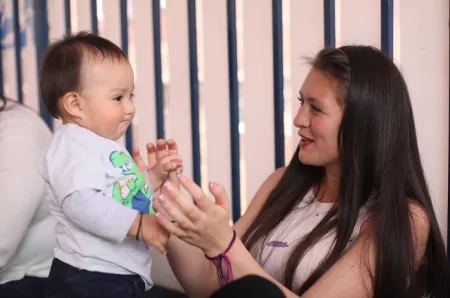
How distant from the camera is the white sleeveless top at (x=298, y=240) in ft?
4.22

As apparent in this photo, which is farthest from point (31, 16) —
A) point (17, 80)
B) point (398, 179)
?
point (398, 179)

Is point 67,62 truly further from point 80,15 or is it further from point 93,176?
point 80,15

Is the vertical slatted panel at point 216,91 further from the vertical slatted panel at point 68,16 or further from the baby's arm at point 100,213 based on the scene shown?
the baby's arm at point 100,213

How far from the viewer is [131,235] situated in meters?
1.10

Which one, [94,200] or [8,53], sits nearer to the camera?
[94,200]

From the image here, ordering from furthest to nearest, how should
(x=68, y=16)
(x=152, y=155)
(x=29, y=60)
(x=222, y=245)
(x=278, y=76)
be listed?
(x=29, y=60) → (x=68, y=16) → (x=278, y=76) → (x=152, y=155) → (x=222, y=245)

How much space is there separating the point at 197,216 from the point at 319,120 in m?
0.44

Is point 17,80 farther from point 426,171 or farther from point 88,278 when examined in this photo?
point 426,171

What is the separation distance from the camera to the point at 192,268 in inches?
55.6

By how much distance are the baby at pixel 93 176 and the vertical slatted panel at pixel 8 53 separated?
1.41 meters

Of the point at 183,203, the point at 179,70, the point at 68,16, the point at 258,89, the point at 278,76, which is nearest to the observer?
the point at 183,203

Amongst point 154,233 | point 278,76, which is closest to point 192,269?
point 154,233

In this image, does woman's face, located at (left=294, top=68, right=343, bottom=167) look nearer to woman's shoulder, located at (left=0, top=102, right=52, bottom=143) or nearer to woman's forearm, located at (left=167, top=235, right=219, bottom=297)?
woman's forearm, located at (left=167, top=235, right=219, bottom=297)

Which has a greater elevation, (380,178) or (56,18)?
(56,18)
